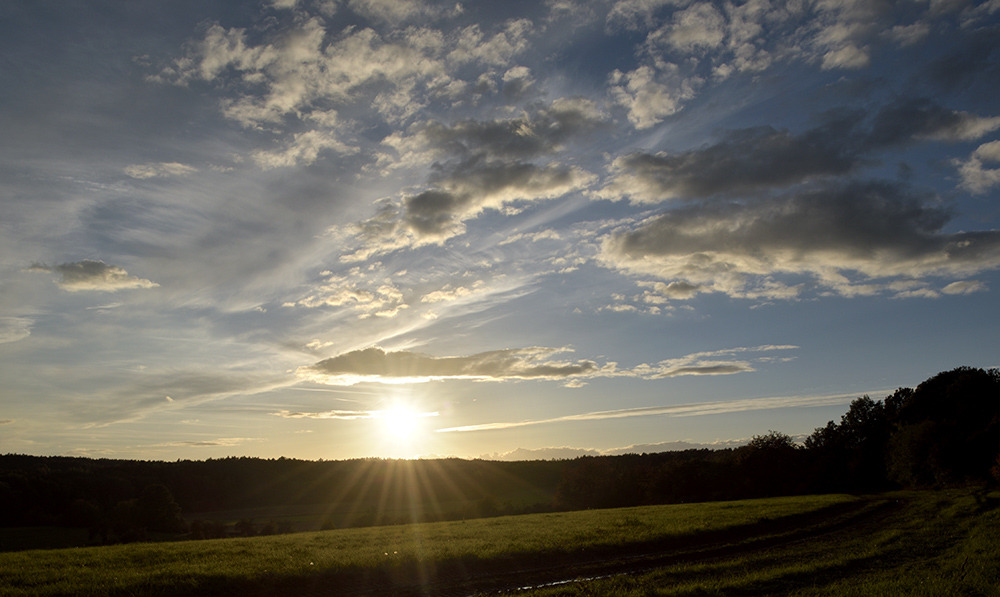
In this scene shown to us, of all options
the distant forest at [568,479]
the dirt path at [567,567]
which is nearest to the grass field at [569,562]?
the dirt path at [567,567]

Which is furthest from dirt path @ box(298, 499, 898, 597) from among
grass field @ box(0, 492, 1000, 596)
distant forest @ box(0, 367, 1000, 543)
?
distant forest @ box(0, 367, 1000, 543)

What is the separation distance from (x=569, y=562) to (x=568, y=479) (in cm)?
8239

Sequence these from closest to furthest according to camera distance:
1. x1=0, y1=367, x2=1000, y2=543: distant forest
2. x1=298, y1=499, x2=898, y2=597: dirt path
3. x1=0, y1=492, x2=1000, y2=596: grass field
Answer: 1. x1=0, y1=492, x2=1000, y2=596: grass field
2. x1=298, y1=499, x2=898, y2=597: dirt path
3. x1=0, y1=367, x2=1000, y2=543: distant forest

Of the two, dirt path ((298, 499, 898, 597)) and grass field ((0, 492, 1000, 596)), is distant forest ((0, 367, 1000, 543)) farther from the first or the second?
dirt path ((298, 499, 898, 597))

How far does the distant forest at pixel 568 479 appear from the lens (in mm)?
67125

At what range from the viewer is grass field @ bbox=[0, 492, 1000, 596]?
16.6 metres

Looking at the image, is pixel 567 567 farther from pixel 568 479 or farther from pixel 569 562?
pixel 568 479

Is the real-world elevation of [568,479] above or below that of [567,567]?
below

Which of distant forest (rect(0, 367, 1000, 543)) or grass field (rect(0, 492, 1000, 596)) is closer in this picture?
grass field (rect(0, 492, 1000, 596))

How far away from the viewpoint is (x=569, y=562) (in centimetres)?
2242

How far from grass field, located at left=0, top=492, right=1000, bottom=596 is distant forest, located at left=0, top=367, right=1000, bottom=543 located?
126 ft

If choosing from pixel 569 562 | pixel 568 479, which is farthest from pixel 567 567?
pixel 568 479

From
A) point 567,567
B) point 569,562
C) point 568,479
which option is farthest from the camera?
point 568,479

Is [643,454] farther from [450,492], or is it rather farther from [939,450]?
[939,450]
